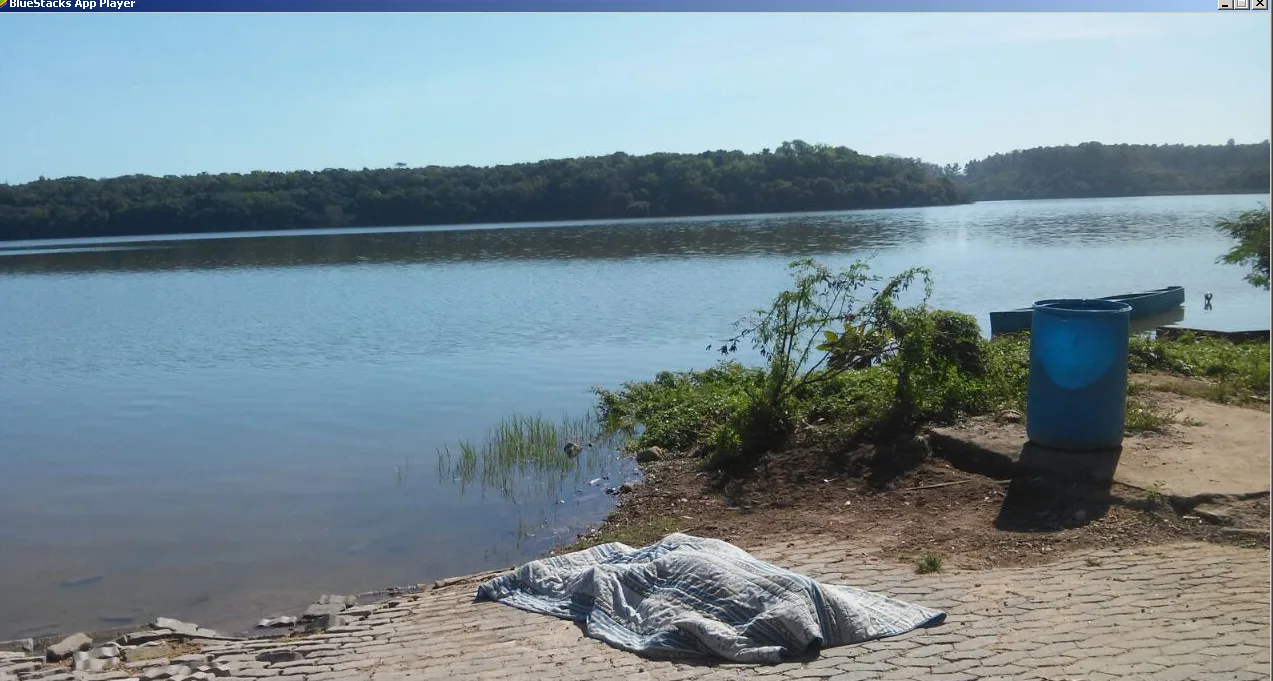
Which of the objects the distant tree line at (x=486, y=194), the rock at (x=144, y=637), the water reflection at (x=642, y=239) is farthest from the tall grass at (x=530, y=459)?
the distant tree line at (x=486, y=194)

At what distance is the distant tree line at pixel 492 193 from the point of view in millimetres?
73125

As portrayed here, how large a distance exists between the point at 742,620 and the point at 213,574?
5.50 m

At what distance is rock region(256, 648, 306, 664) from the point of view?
5777 millimetres

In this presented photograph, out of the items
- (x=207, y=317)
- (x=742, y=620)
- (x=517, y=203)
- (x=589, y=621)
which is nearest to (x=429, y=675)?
(x=589, y=621)

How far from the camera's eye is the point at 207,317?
28594 mm

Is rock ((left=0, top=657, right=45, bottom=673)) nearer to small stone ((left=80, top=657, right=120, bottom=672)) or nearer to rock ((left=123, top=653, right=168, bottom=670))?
small stone ((left=80, top=657, right=120, bottom=672))

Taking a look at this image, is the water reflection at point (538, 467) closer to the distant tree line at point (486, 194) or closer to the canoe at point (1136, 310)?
the canoe at point (1136, 310)

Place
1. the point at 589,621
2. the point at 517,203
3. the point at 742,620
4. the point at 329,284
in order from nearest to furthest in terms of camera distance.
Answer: the point at 742,620 → the point at 589,621 → the point at 329,284 → the point at 517,203

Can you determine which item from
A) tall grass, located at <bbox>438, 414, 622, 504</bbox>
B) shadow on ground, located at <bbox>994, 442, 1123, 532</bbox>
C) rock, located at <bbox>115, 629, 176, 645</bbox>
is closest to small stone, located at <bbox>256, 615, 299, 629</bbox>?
rock, located at <bbox>115, 629, 176, 645</bbox>

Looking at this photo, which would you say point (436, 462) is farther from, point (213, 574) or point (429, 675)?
point (429, 675)

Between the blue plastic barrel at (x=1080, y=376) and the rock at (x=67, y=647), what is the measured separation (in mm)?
6697

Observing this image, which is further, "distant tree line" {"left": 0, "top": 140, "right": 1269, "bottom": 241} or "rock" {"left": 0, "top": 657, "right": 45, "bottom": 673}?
"distant tree line" {"left": 0, "top": 140, "right": 1269, "bottom": 241}

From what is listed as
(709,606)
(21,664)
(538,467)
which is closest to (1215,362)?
(709,606)

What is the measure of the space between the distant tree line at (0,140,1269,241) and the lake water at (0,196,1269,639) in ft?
87.6
